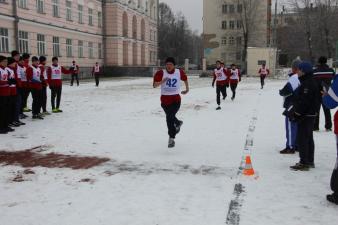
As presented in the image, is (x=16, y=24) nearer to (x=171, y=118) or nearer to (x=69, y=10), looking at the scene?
(x=69, y=10)

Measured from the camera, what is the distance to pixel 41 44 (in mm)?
34344

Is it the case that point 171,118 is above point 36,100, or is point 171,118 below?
below

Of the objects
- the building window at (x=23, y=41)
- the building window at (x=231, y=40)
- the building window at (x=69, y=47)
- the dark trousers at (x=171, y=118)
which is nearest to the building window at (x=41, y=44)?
the building window at (x=23, y=41)

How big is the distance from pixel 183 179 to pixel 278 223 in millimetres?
1975

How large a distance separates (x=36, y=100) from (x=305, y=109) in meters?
8.96

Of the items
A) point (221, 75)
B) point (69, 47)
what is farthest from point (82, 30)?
point (221, 75)

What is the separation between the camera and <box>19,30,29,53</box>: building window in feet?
103

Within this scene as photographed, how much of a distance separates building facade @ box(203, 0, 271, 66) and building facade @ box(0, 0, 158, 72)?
69.4ft

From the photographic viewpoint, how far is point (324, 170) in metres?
6.59

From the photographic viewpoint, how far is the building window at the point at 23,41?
31.2 meters

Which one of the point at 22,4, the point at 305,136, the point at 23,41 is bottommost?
the point at 305,136

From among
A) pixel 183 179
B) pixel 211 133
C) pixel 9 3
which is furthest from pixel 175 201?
pixel 9 3

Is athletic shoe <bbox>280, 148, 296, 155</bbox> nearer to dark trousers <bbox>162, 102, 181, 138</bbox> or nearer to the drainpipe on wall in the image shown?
dark trousers <bbox>162, 102, 181, 138</bbox>

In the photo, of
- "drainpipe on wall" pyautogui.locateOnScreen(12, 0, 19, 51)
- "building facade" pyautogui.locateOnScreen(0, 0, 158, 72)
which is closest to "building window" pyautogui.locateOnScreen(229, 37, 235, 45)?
"building facade" pyautogui.locateOnScreen(0, 0, 158, 72)
